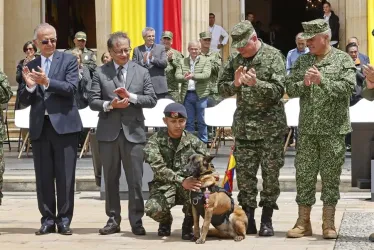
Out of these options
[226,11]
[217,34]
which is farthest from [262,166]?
[226,11]

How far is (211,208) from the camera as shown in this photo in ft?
34.4

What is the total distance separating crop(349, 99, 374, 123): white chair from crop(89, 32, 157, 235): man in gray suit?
5661mm

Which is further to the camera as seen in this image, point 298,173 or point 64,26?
point 64,26

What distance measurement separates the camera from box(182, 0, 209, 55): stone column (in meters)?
22.0

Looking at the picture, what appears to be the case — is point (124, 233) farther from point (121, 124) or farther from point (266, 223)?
point (266, 223)

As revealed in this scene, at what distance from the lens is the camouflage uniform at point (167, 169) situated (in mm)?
10930

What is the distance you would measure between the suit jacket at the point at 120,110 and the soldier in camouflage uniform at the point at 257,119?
84 centimetres

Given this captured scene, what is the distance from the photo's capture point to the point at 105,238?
436 inches

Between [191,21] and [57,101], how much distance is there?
1098cm

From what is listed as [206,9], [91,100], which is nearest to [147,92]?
[91,100]

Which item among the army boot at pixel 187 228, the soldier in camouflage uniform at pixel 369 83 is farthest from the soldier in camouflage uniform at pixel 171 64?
the soldier in camouflage uniform at pixel 369 83

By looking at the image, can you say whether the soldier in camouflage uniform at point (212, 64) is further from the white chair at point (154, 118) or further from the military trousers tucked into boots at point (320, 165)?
the military trousers tucked into boots at point (320, 165)

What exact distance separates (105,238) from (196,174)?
1239mm

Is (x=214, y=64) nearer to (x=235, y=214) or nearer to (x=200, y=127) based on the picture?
(x=200, y=127)
